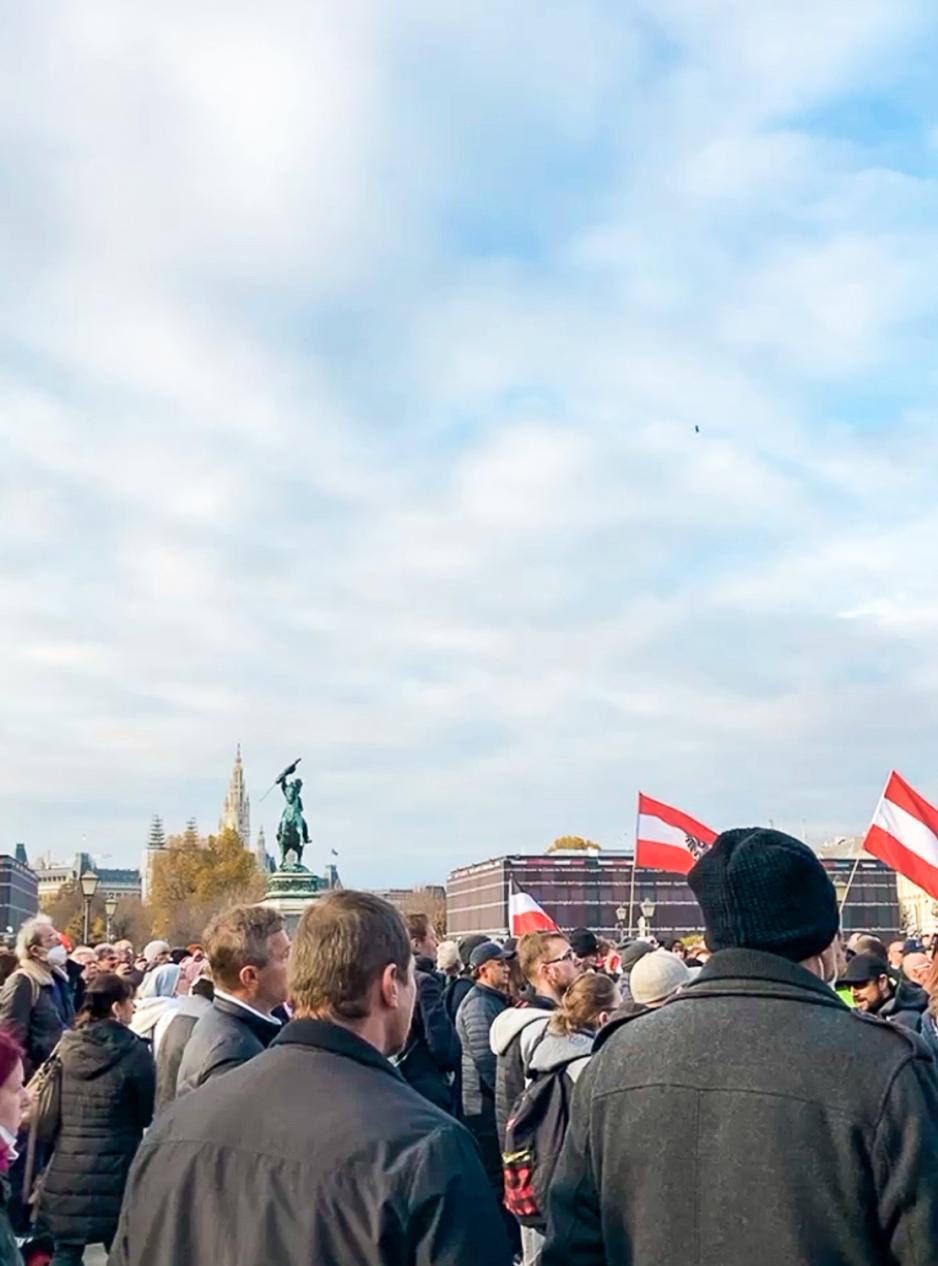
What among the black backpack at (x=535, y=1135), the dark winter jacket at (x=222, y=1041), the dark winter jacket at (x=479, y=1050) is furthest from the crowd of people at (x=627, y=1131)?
the dark winter jacket at (x=479, y=1050)

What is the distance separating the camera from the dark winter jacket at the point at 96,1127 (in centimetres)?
699

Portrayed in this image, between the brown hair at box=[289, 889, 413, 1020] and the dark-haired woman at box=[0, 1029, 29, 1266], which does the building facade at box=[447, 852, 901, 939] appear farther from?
the brown hair at box=[289, 889, 413, 1020]

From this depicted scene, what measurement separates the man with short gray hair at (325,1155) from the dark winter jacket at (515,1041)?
4006 millimetres

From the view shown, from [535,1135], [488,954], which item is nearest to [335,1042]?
[535,1135]

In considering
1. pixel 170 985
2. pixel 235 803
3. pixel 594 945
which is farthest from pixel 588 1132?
pixel 235 803

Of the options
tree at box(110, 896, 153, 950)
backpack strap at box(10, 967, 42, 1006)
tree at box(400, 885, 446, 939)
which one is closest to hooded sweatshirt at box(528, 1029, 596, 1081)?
backpack strap at box(10, 967, 42, 1006)

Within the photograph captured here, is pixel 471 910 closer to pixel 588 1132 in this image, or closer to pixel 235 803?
pixel 235 803

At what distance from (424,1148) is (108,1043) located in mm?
5021

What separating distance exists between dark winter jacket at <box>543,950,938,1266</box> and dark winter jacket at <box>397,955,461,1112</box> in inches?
178

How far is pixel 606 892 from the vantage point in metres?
124

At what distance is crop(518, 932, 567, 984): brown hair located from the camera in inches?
312

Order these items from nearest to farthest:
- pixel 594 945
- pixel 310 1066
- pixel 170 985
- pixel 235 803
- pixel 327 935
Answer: pixel 310 1066 → pixel 327 935 → pixel 170 985 → pixel 594 945 → pixel 235 803

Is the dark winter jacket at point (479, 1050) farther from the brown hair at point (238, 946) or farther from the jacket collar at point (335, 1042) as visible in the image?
the jacket collar at point (335, 1042)

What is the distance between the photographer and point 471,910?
143250 mm
